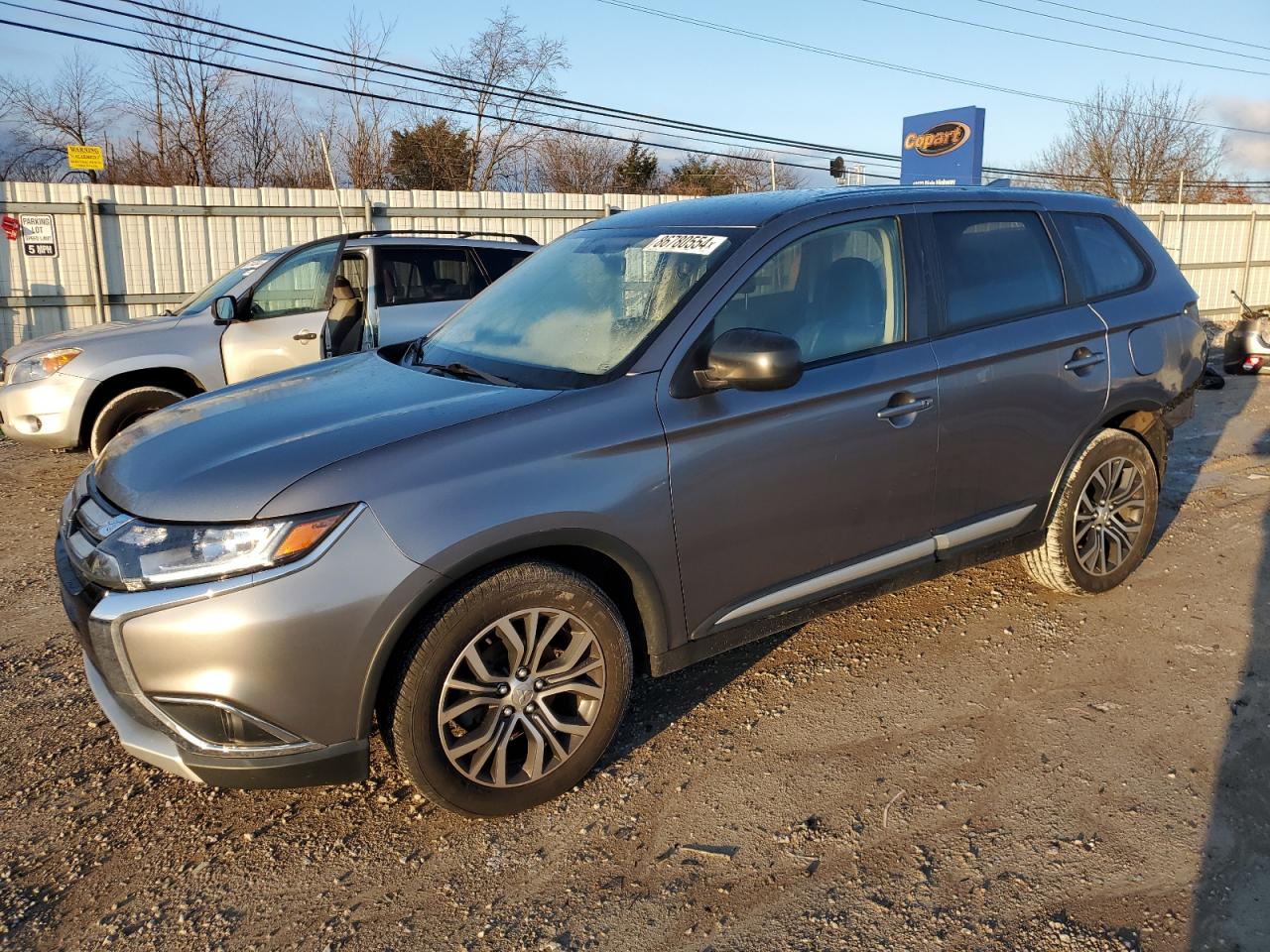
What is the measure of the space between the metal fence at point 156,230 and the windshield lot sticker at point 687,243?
31.5ft

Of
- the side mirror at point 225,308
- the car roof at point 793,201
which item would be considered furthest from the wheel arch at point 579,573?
the side mirror at point 225,308

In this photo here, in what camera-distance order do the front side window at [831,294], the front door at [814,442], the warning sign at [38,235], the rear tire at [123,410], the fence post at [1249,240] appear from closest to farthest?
the front door at [814,442]
the front side window at [831,294]
the rear tire at [123,410]
the warning sign at [38,235]
the fence post at [1249,240]

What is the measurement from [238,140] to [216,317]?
23.4 m

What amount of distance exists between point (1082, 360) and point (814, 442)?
5.34ft

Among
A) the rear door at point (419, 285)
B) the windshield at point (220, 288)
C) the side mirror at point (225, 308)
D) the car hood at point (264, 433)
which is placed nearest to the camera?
the car hood at point (264, 433)

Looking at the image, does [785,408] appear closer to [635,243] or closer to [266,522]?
[635,243]

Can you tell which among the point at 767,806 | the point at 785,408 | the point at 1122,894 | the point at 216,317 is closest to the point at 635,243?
the point at 785,408

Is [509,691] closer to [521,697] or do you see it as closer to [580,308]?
[521,697]

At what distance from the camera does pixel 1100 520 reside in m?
4.44

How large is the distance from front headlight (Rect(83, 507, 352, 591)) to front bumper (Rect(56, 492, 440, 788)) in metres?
0.03

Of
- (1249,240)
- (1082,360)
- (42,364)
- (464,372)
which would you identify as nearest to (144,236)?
(42,364)

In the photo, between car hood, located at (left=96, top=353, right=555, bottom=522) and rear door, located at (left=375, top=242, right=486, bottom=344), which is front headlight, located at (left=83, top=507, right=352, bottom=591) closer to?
car hood, located at (left=96, top=353, right=555, bottom=522)

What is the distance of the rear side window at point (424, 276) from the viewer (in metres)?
7.30

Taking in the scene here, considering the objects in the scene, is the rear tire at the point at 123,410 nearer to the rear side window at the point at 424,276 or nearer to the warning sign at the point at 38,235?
the rear side window at the point at 424,276
